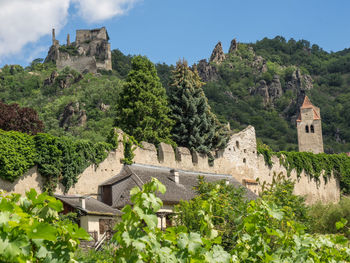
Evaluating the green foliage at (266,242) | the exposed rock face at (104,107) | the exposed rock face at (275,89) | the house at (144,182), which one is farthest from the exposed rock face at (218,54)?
the green foliage at (266,242)

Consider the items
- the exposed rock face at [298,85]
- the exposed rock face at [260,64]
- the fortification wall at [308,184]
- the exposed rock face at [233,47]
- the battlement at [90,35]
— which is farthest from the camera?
the exposed rock face at [233,47]

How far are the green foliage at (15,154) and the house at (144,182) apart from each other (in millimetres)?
4479

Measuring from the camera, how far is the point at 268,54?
130 meters

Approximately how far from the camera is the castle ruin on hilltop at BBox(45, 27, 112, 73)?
10538cm

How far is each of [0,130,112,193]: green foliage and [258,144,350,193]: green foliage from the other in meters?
15.3

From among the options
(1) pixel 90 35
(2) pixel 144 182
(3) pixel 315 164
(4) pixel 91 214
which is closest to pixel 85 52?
(1) pixel 90 35

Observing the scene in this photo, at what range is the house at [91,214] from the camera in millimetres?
21516

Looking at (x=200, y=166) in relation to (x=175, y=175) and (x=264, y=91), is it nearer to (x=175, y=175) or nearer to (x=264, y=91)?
(x=175, y=175)

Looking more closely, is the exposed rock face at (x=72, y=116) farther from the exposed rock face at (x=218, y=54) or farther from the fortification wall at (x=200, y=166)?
the exposed rock face at (x=218, y=54)

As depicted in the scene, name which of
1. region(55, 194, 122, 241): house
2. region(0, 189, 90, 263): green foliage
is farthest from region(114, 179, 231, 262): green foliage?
region(55, 194, 122, 241): house

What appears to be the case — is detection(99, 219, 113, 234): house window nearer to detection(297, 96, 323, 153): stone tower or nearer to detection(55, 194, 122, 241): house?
detection(55, 194, 122, 241): house

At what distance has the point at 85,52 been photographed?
370 feet

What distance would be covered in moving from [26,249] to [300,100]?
9800 centimetres

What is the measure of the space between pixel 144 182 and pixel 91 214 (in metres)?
3.80
